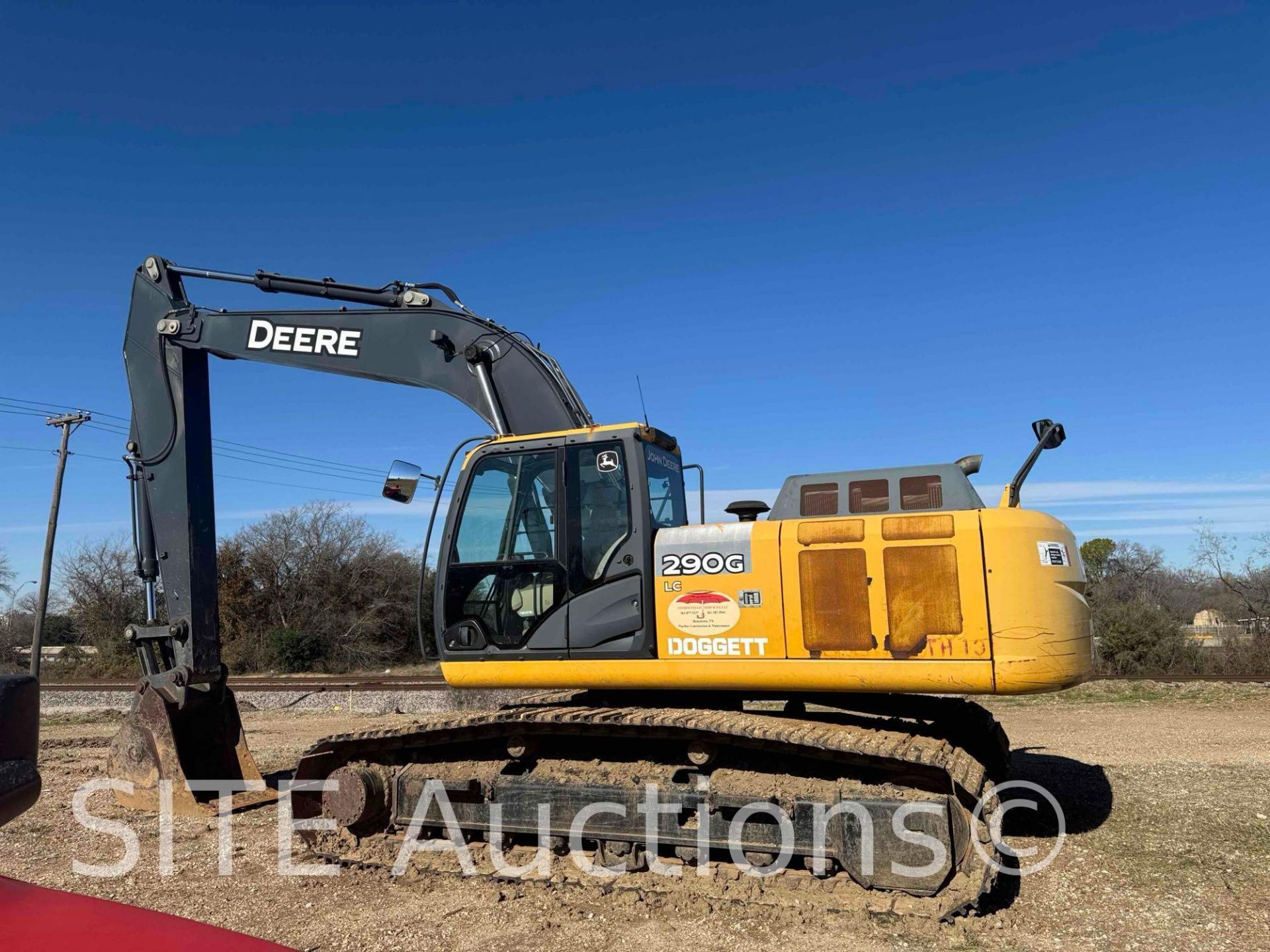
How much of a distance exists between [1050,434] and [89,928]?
580cm

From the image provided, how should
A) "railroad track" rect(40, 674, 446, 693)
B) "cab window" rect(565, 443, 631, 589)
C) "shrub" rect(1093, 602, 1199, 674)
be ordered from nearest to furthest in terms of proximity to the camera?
"cab window" rect(565, 443, 631, 589) → "railroad track" rect(40, 674, 446, 693) → "shrub" rect(1093, 602, 1199, 674)

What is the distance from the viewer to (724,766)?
6.30m

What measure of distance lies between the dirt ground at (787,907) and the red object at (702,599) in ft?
6.11

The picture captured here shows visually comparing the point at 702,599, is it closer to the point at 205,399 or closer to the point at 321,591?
the point at 205,399

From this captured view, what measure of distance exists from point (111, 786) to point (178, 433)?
3.22m

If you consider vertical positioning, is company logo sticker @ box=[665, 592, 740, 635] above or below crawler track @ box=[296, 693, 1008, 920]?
above

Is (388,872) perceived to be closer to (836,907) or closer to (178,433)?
(836,907)

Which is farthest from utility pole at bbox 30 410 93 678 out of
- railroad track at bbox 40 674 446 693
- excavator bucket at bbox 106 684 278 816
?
excavator bucket at bbox 106 684 278 816

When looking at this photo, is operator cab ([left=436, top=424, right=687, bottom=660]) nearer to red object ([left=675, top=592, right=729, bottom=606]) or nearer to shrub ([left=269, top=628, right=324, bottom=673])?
red object ([left=675, top=592, right=729, bottom=606])

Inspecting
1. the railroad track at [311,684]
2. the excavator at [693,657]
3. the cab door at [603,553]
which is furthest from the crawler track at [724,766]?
the railroad track at [311,684]

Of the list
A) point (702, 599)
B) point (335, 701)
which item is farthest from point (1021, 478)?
point (335, 701)

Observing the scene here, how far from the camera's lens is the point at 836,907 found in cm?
559

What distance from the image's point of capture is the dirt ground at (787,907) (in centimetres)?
521

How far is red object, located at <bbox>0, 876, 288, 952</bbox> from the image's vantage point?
6.01 feet
